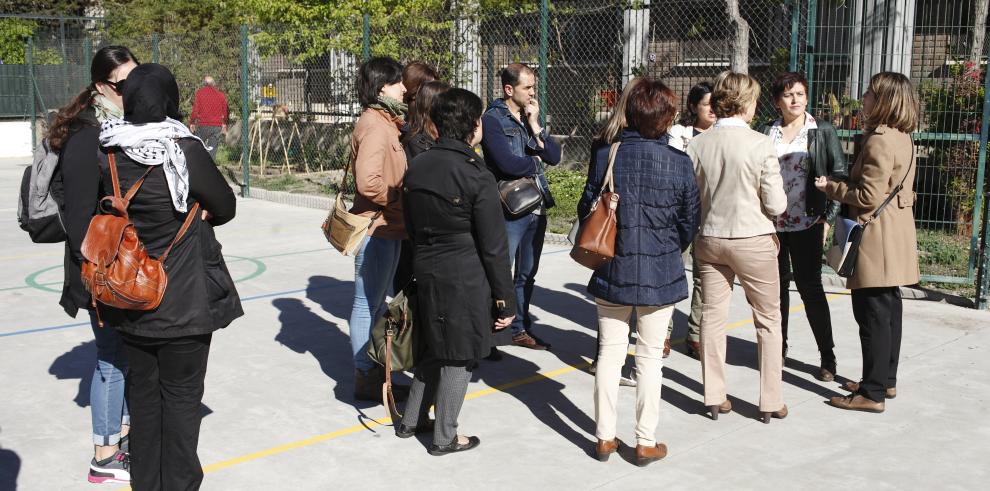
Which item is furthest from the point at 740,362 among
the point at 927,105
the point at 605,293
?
the point at 927,105

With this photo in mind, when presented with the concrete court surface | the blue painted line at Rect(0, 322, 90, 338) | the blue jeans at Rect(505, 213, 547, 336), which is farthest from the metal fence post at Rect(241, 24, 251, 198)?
the blue jeans at Rect(505, 213, 547, 336)

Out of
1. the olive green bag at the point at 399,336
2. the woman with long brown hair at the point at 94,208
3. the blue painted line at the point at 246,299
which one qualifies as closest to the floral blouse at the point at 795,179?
the olive green bag at the point at 399,336

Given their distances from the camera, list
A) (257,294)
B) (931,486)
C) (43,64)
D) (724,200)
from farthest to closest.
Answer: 1. (43,64)
2. (257,294)
3. (724,200)
4. (931,486)

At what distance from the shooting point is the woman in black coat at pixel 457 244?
14.7ft

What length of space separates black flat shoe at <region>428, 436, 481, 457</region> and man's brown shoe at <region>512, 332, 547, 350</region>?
73.1 inches

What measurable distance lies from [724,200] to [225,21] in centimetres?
2153

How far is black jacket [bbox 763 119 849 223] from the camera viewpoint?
18.9 feet

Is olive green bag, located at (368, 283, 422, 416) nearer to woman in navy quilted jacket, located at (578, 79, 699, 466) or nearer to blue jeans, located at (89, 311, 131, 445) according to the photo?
woman in navy quilted jacket, located at (578, 79, 699, 466)

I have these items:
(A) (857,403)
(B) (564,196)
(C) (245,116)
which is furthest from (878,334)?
(C) (245,116)

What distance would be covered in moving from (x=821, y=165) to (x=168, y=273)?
3715 mm

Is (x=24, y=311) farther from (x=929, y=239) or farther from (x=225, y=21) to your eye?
(x=225, y=21)

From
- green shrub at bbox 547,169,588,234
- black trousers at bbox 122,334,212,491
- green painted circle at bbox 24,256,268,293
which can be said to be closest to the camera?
black trousers at bbox 122,334,212,491

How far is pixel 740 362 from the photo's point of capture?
→ 255 inches

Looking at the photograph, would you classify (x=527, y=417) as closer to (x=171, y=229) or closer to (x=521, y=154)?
(x=521, y=154)
